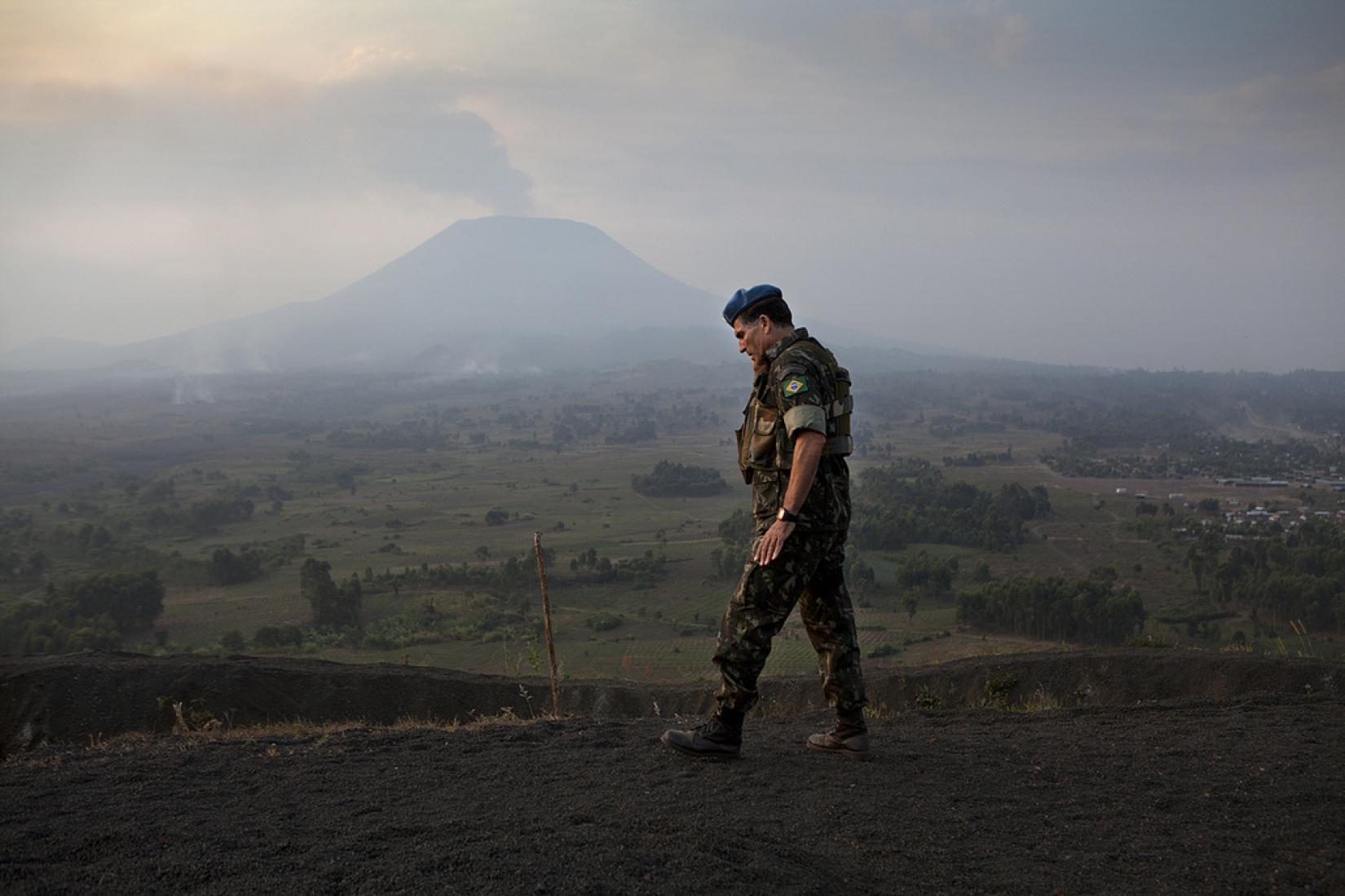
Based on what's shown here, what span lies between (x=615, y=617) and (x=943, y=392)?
120682 millimetres

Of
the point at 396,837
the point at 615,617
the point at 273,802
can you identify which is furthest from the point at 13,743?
the point at 615,617

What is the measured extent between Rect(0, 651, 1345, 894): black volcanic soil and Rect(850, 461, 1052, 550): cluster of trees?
33.8 m

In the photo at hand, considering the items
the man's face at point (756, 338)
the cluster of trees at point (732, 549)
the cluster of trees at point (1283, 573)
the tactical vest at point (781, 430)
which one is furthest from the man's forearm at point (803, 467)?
the cluster of trees at point (732, 549)

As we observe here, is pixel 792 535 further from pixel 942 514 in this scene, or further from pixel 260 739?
pixel 942 514

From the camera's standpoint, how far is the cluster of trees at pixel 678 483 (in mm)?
65562

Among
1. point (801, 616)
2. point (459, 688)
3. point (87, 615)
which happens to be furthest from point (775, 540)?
point (87, 615)

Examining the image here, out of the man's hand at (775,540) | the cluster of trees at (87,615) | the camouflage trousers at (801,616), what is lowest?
the cluster of trees at (87,615)

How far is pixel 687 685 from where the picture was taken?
445 inches

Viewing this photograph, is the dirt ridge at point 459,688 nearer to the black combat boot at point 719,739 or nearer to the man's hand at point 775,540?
the black combat boot at point 719,739

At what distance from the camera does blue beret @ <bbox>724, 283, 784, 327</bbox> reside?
490cm

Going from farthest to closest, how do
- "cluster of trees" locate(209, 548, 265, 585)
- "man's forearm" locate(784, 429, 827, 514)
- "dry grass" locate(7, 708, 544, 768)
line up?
1. "cluster of trees" locate(209, 548, 265, 585)
2. "dry grass" locate(7, 708, 544, 768)
3. "man's forearm" locate(784, 429, 827, 514)

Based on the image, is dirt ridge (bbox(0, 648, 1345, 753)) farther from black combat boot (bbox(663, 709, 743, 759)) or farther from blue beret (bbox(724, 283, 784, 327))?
blue beret (bbox(724, 283, 784, 327))

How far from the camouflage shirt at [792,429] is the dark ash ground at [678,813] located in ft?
4.66

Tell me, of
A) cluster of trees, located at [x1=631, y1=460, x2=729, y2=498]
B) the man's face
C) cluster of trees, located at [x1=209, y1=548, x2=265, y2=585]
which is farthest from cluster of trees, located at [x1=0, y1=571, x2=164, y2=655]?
cluster of trees, located at [x1=631, y1=460, x2=729, y2=498]
